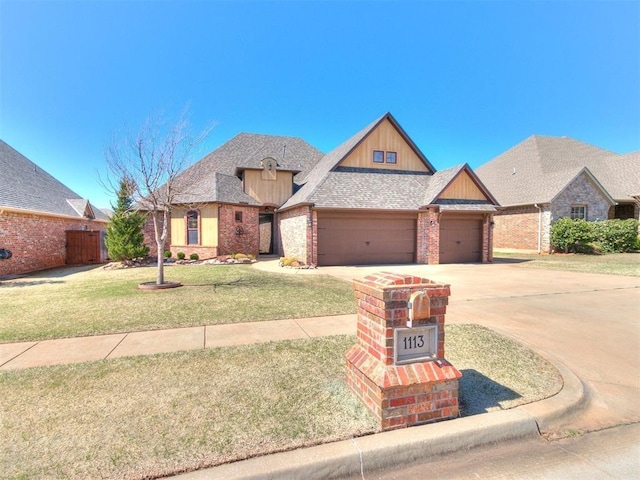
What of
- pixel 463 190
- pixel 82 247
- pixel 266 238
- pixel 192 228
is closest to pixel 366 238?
pixel 463 190

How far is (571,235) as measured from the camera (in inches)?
802

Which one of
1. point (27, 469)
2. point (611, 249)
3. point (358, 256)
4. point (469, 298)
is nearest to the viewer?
point (27, 469)

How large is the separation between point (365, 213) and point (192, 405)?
550 inches

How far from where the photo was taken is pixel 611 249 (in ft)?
67.1

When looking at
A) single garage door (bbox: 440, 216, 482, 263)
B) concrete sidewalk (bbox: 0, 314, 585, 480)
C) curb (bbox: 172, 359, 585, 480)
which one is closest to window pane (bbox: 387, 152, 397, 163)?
single garage door (bbox: 440, 216, 482, 263)

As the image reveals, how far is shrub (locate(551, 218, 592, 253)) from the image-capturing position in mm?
20250

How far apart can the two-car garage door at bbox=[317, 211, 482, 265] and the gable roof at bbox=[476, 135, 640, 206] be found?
8.78 meters

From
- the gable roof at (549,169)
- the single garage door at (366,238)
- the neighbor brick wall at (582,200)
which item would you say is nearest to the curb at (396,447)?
the single garage door at (366,238)

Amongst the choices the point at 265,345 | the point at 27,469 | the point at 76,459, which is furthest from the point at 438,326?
the point at 27,469

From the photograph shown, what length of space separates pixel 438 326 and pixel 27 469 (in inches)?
137

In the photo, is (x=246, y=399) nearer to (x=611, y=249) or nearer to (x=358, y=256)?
(x=358, y=256)

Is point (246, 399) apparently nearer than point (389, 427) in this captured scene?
No

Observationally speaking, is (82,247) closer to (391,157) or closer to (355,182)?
(355,182)

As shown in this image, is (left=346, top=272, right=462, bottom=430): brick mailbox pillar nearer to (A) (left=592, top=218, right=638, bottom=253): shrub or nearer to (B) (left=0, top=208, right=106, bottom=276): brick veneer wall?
(B) (left=0, top=208, right=106, bottom=276): brick veneer wall
